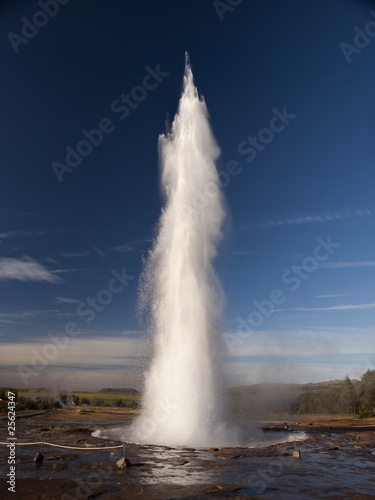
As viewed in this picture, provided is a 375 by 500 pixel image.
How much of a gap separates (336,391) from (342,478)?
51.2m

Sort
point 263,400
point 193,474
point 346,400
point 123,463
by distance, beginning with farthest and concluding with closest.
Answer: point 263,400, point 346,400, point 123,463, point 193,474

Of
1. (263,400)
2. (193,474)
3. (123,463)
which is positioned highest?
(123,463)

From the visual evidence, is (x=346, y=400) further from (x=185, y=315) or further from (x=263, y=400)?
(x=185, y=315)

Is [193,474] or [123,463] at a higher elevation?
[123,463]

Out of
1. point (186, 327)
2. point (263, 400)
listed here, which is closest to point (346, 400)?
point (263, 400)

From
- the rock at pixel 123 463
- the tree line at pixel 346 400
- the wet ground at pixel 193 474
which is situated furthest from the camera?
the tree line at pixel 346 400

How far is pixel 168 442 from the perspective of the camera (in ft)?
50.2

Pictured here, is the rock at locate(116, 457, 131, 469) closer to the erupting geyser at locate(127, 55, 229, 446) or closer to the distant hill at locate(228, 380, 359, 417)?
the erupting geyser at locate(127, 55, 229, 446)

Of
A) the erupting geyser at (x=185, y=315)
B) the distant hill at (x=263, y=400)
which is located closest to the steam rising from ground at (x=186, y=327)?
the erupting geyser at (x=185, y=315)

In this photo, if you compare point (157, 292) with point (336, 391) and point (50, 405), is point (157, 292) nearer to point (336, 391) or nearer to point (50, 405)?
point (50, 405)

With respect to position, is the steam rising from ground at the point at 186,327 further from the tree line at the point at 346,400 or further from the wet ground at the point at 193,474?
the tree line at the point at 346,400

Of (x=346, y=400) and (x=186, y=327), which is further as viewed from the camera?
(x=346, y=400)

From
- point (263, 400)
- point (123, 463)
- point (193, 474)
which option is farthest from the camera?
point (263, 400)

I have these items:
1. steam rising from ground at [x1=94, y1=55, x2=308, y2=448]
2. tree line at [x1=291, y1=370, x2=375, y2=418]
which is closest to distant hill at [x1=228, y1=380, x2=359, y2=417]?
tree line at [x1=291, y1=370, x2=375, y2=418]
